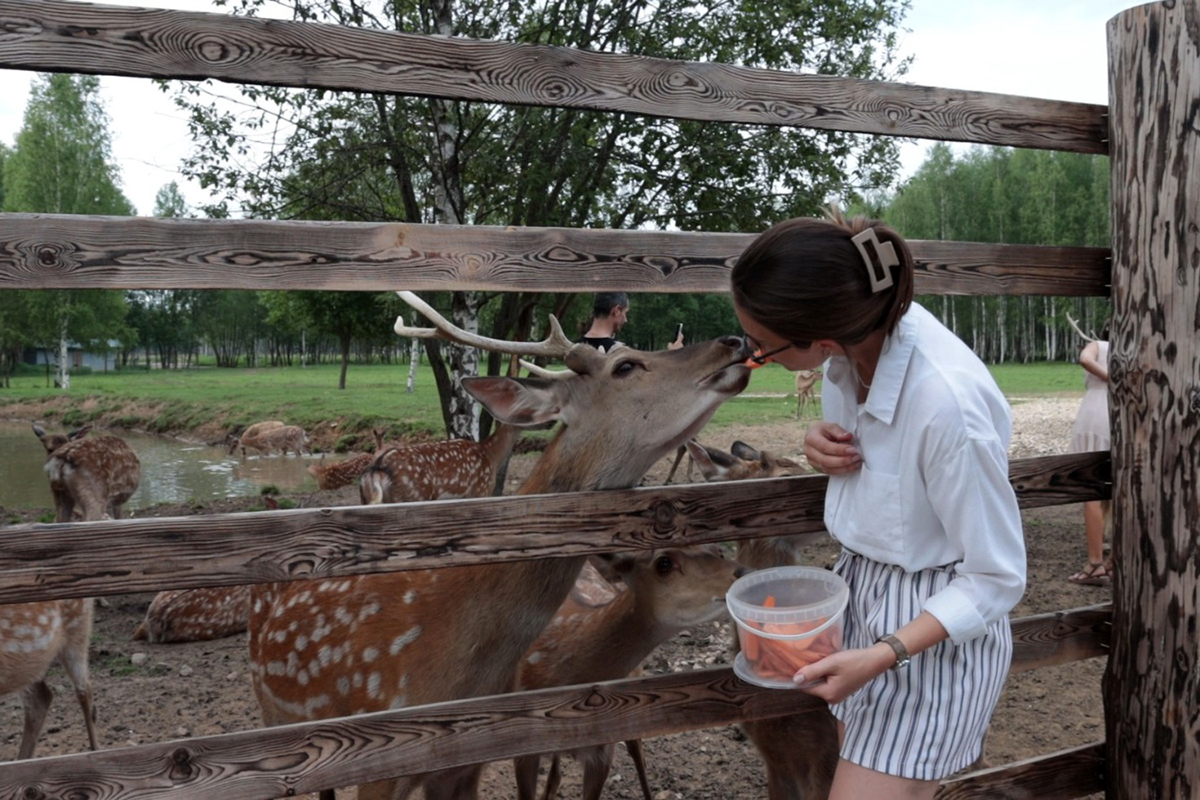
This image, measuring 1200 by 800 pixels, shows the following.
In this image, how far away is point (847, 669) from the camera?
1.71 meters

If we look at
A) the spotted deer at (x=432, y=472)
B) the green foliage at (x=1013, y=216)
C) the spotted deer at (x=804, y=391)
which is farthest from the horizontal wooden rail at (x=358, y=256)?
the green foliage at (x=1013, y=216)

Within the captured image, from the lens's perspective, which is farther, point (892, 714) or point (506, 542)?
point (506, 542)

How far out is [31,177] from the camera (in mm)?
32531

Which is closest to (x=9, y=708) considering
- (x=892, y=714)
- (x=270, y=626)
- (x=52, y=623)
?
(x=52, y=623)

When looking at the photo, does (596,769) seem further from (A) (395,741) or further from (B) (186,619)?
(B) (186,619)

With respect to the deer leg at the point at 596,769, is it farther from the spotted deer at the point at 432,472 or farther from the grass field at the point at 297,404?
the grass field at the point at 297,404

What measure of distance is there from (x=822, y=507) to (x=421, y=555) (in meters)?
1.05

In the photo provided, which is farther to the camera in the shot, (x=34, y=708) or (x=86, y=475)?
(x=86, y=475)

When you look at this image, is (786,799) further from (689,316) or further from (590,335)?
(689,316)

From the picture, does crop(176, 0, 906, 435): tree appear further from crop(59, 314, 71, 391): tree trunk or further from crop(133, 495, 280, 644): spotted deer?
crop(59, 314, 71, 391): tree trunk

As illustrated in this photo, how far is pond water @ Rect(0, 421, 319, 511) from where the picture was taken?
12.5 m

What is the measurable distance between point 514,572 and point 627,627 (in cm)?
98

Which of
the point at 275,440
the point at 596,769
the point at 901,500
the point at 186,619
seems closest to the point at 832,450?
the point at 901,500

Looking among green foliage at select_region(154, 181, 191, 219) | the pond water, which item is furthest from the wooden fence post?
green foliage at select_region(154, 181, 191, 219)
